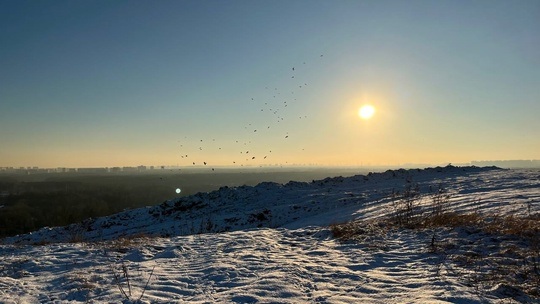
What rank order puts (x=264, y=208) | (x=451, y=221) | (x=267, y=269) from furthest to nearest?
(x=264, y=208)
(x=451, y=221)
(x=267, y=269)

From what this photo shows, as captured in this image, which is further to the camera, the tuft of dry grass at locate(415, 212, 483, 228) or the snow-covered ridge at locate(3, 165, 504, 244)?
the snow-covered ridge at locate(3, 165, 504, 244)

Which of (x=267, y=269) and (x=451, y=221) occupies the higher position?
(x=451, y=221)

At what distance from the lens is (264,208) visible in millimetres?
20656

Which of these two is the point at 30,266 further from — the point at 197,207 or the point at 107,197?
the point at 107,197

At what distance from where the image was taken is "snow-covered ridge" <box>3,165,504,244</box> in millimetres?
17406

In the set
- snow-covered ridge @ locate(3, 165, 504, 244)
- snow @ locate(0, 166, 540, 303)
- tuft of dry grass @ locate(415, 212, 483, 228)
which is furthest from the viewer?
snow-covered ridge @ locate(3, 165, 504, 244)

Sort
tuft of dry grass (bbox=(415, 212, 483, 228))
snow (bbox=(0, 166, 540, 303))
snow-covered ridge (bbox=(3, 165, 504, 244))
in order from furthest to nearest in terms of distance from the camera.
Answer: snow-covered ridge (bbox=(3, 165, 504, 244))
tuft of dry grass (bbox=(415, 212, 483, 228))
snow (bbox=(0, 166, 540, 303))

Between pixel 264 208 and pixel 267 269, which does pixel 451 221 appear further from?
pixel 264 208

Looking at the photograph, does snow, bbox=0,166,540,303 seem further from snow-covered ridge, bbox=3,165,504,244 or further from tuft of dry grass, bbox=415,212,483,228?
snow-covered ridge, bbox=3,165,504,244

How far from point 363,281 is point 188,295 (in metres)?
3.02

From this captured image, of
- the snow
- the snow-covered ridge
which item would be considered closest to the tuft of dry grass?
the snow

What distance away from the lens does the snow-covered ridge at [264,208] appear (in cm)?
1741

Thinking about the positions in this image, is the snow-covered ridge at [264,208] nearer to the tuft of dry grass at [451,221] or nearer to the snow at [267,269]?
the tuft of dry grass at [451,221]

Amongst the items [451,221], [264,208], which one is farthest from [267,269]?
[264,208]
